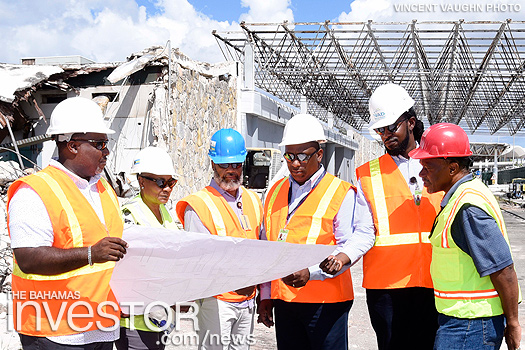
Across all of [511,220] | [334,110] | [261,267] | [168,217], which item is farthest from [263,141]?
[334,110]

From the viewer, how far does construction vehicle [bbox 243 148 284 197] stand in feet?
46.8

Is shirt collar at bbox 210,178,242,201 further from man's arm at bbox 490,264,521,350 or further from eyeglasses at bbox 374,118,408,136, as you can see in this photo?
man's arm at bbox 490,264,521,350

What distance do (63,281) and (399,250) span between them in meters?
1.90

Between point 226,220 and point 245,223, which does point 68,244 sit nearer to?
point 226,220

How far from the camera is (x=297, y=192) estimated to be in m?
3.24

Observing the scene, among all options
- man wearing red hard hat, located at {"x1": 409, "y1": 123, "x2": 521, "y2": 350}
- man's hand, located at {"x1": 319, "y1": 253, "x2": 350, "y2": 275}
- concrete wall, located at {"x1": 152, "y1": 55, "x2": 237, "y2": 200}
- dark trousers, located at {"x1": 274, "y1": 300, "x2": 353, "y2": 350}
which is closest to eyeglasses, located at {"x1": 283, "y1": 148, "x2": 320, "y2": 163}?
man's hand, located at {"x1": 319, "y1": 253, "x2": 350, "y2": 275}

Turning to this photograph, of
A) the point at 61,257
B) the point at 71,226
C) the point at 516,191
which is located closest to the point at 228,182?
the point at 71,226

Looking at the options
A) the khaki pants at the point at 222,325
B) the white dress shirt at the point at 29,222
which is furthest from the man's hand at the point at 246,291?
the white dress shirt at the point at 29,222

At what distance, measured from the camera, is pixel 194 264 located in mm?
2588

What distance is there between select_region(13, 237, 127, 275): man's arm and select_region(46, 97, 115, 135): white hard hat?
60 centimetres

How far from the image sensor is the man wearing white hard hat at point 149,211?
3.03 meters

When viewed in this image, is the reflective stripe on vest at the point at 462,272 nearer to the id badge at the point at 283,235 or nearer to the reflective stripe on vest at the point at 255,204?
the id badge at the point at 283,235

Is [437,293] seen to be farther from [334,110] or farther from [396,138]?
[334,110]

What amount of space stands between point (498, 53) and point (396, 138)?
18567 millimetres
